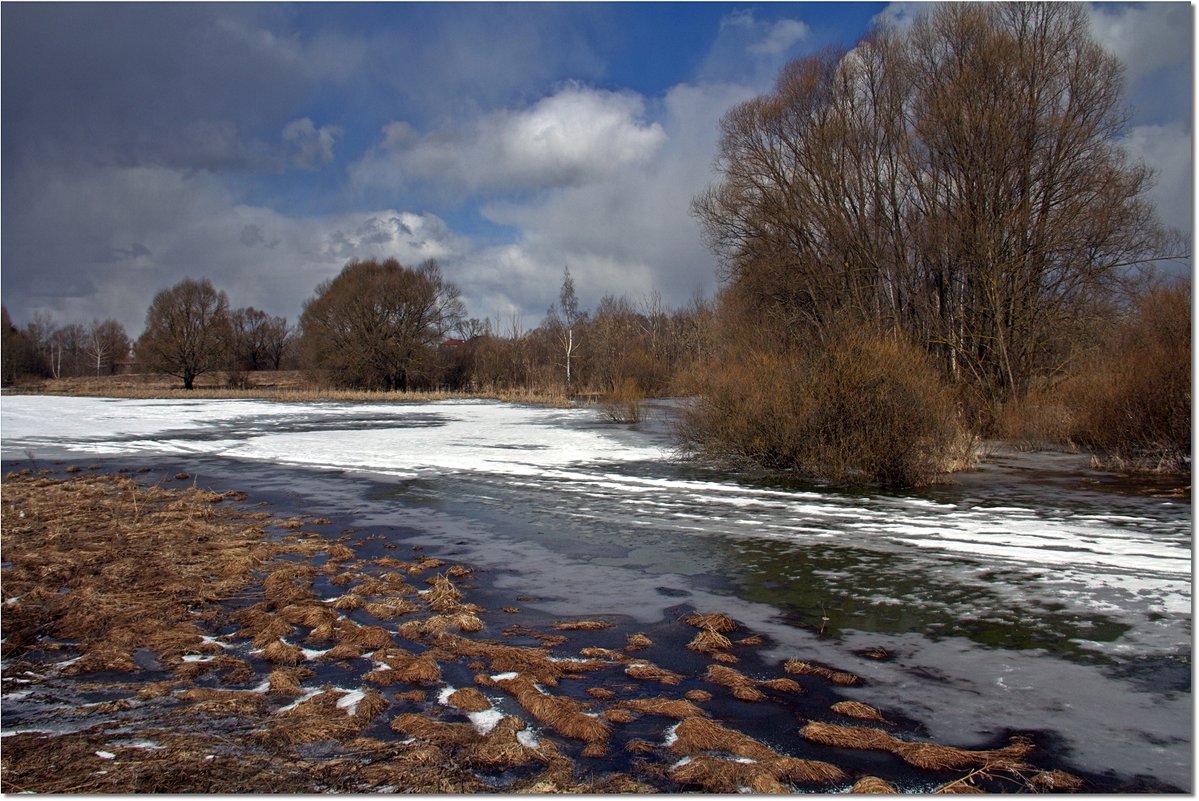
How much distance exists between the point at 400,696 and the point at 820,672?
2.81 m

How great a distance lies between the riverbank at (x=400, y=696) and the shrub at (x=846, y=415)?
27.2 feet

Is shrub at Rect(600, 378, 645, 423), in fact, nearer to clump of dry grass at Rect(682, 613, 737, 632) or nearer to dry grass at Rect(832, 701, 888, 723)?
clump of dry grass at Rect(682, 613, 737, 632)

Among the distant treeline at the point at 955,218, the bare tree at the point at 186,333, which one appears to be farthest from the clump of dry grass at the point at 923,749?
the bare tree at the point at 186,333

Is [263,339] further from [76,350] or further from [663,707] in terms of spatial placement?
[663,707]

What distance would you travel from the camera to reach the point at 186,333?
196 feet

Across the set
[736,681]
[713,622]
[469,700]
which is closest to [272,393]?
[713,622]

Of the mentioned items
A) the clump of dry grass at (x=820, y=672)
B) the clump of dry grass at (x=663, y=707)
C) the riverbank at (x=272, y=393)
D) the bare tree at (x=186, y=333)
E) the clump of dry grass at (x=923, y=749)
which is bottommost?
the clump of dry grass at (x=663, y=707)

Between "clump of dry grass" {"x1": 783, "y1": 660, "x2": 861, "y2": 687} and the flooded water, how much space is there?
0.35 feet

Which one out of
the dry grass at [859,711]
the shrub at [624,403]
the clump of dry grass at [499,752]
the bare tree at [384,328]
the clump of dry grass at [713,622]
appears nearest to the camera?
the clump of dry grass at [499,752]

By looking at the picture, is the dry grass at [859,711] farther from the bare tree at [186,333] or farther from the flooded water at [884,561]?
the bare tree at [186,333]

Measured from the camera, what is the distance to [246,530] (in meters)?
9.84

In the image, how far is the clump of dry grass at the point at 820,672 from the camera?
16.8 feet

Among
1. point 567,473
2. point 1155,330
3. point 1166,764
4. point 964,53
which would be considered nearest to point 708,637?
point 1166,764

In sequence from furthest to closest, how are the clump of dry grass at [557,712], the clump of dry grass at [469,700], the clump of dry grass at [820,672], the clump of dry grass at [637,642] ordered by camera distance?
the clump of dry grass at [637,642], the clump of dry grass at [820,672], the clump of dry grass at [469,700], the clump of dry grass at [557,712]
